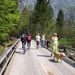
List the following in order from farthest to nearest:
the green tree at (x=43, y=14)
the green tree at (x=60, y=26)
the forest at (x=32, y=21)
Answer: the green tree at (x=60, y=26) → the green tree at (x=43, y=14) → the forest at (x=32, y=21)

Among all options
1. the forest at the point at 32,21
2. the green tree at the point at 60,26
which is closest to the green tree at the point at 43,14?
the forest at the point at 32,21

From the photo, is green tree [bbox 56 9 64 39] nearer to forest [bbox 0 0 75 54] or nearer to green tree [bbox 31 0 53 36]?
forest [bbox 0 0 75 54]

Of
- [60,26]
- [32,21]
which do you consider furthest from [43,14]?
[60,26]

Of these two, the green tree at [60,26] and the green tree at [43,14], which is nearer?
the green tree at [43,14]

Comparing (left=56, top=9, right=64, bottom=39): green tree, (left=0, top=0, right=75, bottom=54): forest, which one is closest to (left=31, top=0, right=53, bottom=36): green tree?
(left=0, top=0, right=75, bottom=54): forest

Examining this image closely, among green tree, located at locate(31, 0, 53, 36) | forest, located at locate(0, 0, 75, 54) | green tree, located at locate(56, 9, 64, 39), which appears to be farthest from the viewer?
green tree, located at locate(56, 9, 64, 39)

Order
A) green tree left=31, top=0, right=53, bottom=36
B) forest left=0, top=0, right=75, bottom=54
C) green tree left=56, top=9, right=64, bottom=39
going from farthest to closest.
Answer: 1. green tree left=56, top=9, right=64, bottom=39
2. green tree left=31, top=0, right=53, bottom=36
3. forest left=0, top=0, right=75, bottom=54

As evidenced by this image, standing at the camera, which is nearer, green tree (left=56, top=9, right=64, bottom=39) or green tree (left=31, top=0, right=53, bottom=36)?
green tree (left=31, top=0, right=53, bottom=36)

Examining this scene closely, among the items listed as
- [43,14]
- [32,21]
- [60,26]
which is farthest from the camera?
[60,26]

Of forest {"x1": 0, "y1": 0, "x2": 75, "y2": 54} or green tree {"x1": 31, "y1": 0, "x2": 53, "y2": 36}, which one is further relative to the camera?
green tree {"x1": 31, "y1": 0, "x2": 53, "y2": 36}

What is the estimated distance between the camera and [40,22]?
9006 cm

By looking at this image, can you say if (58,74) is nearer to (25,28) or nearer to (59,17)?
(25,28)

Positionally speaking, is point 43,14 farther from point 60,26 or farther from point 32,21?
point 60,26

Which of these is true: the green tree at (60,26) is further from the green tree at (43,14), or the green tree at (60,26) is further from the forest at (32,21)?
the green tree at (43,14)
